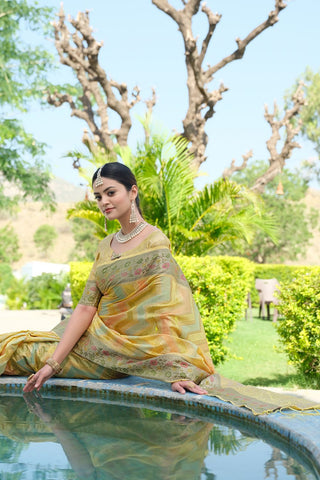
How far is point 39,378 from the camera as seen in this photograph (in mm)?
3059

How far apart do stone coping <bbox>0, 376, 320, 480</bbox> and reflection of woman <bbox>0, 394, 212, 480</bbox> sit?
0.31ft

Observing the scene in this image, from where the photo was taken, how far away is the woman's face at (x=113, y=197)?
311cm

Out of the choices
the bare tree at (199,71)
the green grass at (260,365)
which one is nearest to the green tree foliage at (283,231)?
the bare tree at (199,71)

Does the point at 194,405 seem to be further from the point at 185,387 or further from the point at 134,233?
the point at 134,233

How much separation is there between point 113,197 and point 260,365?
5525mm

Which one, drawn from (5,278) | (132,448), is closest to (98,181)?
(132,448)

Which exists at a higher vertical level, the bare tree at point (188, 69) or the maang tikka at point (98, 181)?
the bare tree at point (188, 69)

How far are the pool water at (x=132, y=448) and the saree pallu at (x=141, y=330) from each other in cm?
27

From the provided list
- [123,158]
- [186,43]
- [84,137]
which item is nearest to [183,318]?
[123,158]

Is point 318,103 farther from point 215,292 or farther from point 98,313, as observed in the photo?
point 98,313

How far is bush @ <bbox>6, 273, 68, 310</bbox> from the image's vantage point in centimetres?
1609

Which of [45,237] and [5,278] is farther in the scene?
[45,237]

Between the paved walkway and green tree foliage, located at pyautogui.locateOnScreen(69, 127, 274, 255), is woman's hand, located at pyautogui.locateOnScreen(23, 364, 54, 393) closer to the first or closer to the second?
green tree foliage, located at pyautogui.locateOnScreen(69, 127, 274, 255)

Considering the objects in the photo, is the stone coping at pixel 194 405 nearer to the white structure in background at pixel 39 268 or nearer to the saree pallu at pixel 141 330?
the saree pallu at pixel 141 330
